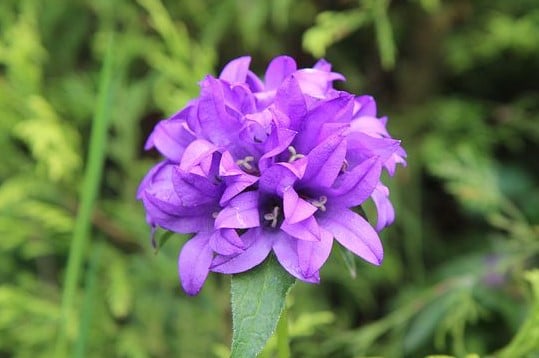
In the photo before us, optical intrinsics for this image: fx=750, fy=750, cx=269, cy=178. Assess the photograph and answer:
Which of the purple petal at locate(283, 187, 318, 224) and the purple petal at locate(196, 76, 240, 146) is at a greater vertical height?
the purple petal at locate(196, 76, 240, 146)

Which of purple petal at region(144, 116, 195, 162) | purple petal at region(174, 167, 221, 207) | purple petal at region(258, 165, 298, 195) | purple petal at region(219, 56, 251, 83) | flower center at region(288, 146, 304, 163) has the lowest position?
purple petal at region(258, 165, 298, 195)

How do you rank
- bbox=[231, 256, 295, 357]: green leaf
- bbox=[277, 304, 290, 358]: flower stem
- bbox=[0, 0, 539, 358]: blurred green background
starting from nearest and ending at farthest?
1. bbox=[231, 256, 295, 357]: green leaf
2. bbox=[277, 304, 290, 358]: flower stem
3. bbox=[0, 0, 539, 358]: blurred green background

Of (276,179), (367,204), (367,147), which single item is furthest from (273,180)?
(367,204)

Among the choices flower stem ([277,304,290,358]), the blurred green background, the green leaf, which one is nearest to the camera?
the green leaf

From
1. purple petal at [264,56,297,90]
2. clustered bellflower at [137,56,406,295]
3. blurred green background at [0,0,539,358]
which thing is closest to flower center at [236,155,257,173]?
clustered bellflower at [137,56,406,295]

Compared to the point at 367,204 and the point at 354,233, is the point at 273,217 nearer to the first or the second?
the point at 354,233

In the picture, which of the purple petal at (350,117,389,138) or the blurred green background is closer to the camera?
the purple petal at (350,117,389,138)

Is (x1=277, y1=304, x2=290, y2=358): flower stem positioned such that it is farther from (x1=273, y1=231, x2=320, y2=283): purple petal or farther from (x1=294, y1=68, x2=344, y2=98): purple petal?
(x1=294, y1=68, x2=344, y2=98): purple petal

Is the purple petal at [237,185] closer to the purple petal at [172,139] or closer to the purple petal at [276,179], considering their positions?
the purple petal at [276,179]

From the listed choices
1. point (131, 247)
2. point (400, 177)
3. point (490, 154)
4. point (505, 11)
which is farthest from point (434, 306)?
point (505, 11)
